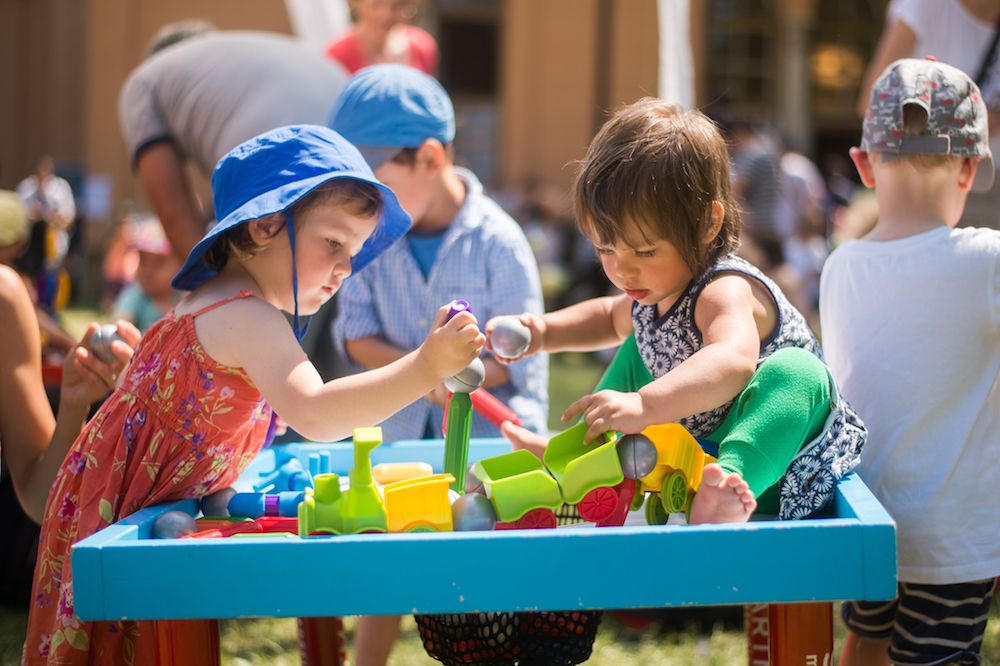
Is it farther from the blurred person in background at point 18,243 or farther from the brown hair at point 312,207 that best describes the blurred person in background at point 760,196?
the brown hair at point 312,207

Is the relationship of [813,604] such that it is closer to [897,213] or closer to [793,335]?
[793,335]

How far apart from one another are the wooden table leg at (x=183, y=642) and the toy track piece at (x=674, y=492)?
673 millimetres

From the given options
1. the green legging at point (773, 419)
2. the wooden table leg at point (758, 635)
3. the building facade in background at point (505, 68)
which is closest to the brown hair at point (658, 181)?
the green legging at point (773, 419)

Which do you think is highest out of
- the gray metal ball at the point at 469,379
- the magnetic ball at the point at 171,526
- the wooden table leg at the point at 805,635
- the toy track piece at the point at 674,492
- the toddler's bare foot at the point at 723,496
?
the gray metal ball at the point at 469,379

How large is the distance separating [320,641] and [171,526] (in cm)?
64

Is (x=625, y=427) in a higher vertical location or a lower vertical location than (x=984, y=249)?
lower

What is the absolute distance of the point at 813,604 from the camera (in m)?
1.25

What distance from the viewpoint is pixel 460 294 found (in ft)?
7.43

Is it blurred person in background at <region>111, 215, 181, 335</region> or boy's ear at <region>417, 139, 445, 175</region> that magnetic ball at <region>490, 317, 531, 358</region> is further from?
blurred person in background at <region>111, 215, 181, 335</region>

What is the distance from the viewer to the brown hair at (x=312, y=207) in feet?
4.95

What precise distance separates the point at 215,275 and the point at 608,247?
68cm

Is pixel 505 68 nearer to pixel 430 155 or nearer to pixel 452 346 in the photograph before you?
pixel 430 155

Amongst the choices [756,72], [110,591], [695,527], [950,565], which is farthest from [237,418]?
[756,72]

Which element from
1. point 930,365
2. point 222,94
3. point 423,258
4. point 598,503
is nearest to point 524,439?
point 598,503
